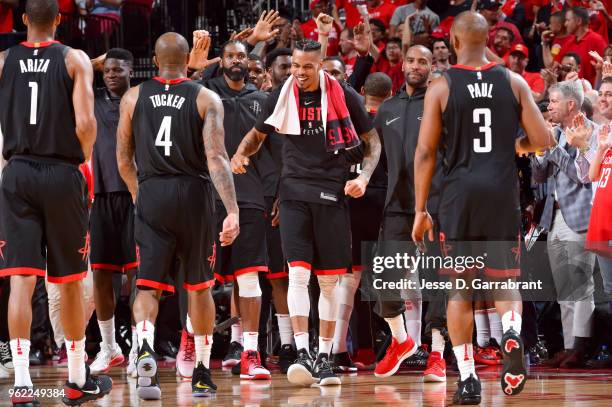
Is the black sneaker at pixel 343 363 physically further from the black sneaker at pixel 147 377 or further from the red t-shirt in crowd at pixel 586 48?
the red t-shirt in crowd at pixel 586 48

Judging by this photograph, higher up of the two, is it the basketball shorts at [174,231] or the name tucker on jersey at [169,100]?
the name tucker on jersey at [169,100]

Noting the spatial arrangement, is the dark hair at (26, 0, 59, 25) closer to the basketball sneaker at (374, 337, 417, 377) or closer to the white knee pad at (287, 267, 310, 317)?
the white knee pad at (287, 267, 310, 317)

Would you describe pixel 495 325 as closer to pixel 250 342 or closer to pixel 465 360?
pixel 250 342

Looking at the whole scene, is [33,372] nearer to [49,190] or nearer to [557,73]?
[49,190]

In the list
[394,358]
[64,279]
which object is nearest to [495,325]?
[394,358]

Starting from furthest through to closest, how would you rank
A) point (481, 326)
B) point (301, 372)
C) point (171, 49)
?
point (481, 326)
point (301, 372)
point (171, 49)

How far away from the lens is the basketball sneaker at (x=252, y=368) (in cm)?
827

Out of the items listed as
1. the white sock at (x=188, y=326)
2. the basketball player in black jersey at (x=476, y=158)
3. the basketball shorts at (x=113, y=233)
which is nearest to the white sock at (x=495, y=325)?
the white sock at (x=188, y=326)

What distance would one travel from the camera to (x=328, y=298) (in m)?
7.96

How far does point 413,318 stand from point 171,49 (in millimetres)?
3232

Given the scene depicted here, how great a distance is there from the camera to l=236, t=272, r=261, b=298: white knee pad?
8617 mm

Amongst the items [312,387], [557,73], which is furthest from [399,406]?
[557,73]

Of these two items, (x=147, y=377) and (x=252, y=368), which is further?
(x=252, y=368)

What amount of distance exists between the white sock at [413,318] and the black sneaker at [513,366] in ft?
9.00
